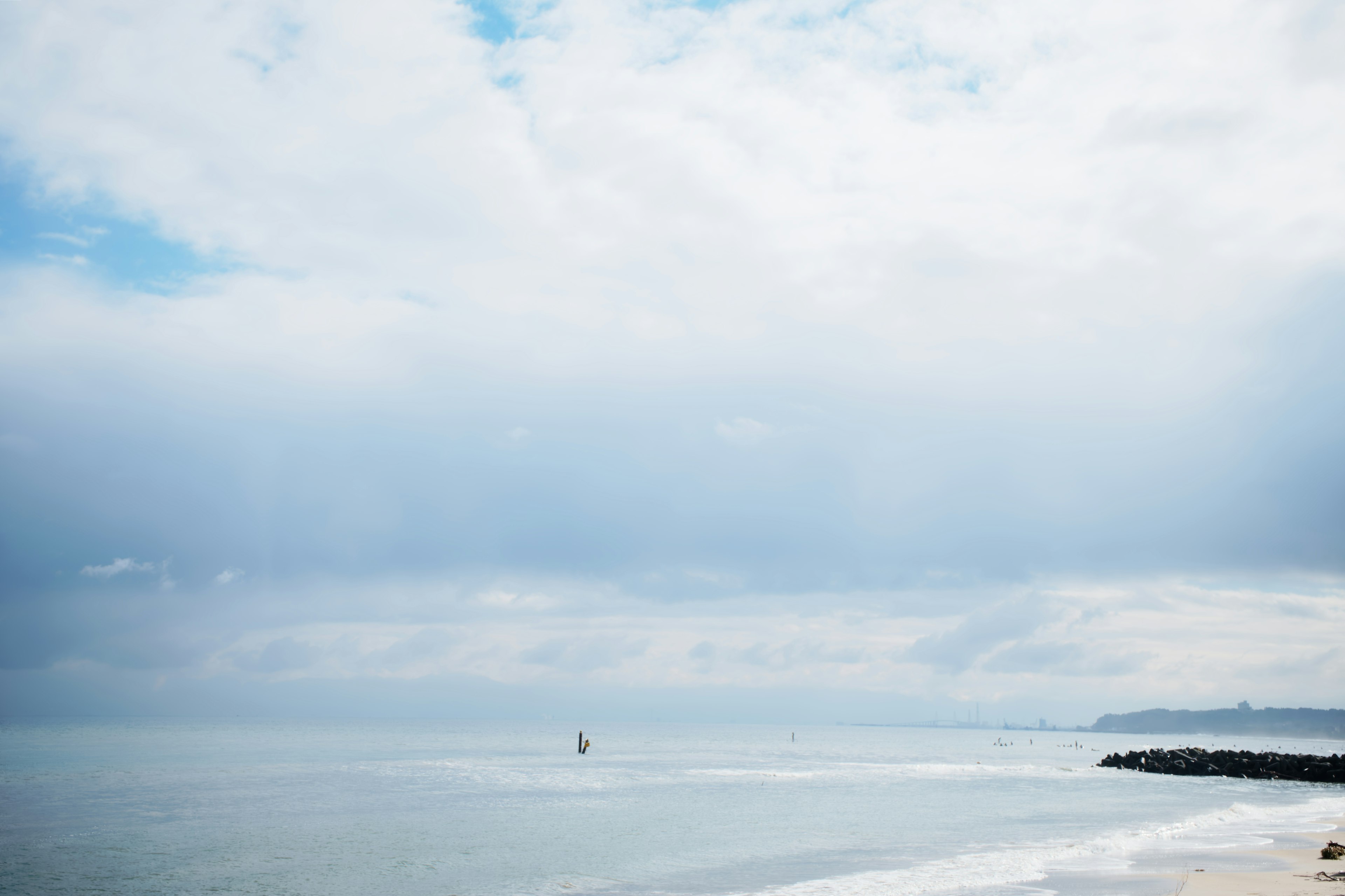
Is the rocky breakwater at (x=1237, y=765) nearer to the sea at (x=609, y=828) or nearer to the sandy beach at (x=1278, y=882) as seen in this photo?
the sea at (x=609, y=828)

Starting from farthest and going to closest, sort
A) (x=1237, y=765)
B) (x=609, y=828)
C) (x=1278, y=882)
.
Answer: (x=1237, y=765)
(x=609, y=828)
(x=1278, y=882)

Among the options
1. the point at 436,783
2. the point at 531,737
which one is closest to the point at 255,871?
the point at 436,783

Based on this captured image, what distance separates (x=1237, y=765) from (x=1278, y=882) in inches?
3199

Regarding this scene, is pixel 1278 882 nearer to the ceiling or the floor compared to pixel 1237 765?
nearer to the ceiling

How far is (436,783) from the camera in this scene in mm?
61438

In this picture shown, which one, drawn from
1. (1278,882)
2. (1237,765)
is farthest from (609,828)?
(1237,765)

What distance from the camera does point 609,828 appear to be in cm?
3919

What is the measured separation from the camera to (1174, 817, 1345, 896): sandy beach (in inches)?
876

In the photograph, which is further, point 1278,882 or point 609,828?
point 609,828

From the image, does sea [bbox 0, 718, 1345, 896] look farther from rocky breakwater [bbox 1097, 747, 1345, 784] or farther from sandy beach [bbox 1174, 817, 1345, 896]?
rocky breakwater [bbox 1097, 747, 1345, 784]

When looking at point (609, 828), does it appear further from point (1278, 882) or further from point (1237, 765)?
point (1237, 765)

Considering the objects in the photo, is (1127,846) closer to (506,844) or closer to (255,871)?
(506,844)

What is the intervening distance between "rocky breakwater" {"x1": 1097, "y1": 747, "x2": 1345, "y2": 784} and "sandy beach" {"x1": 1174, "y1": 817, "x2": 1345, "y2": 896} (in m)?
67.5

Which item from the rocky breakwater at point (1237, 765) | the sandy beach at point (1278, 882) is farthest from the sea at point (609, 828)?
the rocky breakwater at point (1237, 765)
